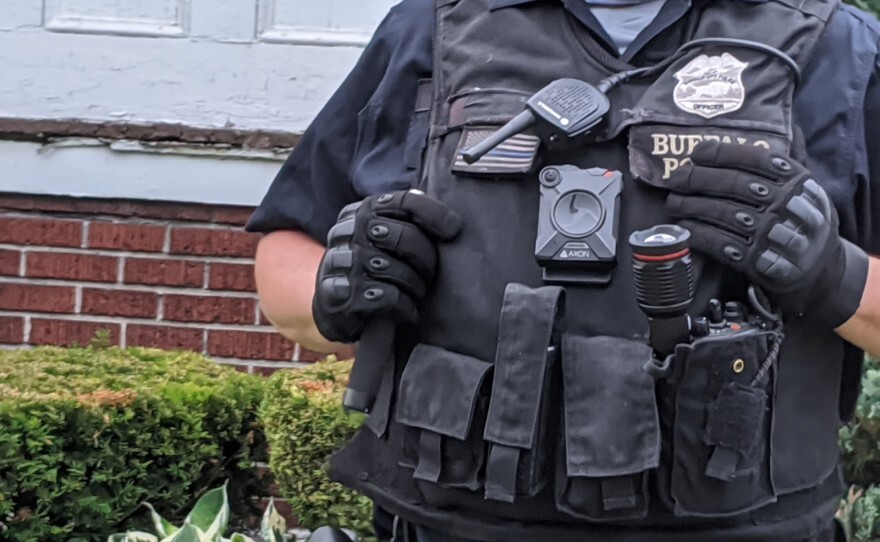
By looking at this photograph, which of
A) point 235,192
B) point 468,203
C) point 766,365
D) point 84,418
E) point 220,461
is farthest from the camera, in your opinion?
point 235,192

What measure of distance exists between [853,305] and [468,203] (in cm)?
52

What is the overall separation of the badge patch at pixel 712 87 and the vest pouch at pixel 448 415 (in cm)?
44

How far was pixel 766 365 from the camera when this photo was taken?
4.94 feet

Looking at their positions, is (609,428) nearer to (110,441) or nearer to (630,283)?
(630,283)

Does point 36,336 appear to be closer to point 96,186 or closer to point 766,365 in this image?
point 96,186

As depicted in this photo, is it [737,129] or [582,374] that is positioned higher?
[737,129]

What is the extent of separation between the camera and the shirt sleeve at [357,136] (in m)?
1.77

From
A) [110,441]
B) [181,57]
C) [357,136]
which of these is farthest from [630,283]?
[181,57]

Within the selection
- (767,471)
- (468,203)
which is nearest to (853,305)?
(767,471)

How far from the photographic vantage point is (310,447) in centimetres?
307

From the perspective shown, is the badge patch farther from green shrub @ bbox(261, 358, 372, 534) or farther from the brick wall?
the brick wall

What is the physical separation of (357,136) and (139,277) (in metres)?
2.21

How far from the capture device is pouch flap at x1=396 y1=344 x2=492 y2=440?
1572 millimetres

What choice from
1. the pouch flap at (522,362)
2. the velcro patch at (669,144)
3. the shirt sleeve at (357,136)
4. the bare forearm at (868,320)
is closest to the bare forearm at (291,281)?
the shirt sleeve at (357,136)
